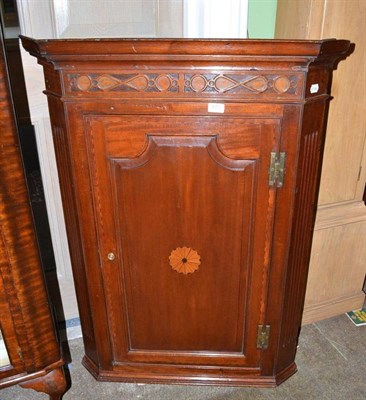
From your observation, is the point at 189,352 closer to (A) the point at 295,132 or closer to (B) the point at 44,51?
(A) the point at 295,132

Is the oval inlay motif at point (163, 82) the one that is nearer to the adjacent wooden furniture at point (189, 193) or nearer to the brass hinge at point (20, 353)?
the adjacent wooden furniture at point (189, 193)

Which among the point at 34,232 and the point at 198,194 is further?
the point at 198,194

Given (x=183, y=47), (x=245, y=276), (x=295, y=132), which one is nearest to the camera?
(x=183, y=47)

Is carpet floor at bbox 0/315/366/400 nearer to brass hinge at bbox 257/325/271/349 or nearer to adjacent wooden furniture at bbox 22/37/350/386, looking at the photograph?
adjacent wooden furniture at bbox 22/37/350/386

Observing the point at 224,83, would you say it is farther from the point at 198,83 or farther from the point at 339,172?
the point at 339,172

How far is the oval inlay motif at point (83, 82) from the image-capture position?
1.17m

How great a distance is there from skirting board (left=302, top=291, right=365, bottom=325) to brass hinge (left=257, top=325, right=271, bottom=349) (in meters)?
0.48

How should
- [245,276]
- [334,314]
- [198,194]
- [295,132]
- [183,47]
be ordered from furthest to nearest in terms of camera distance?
1. [334,314]
2. [245,276]
3. [198,194]
4. [295,132]
5. [183,47]

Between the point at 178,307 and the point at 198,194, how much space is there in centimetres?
45

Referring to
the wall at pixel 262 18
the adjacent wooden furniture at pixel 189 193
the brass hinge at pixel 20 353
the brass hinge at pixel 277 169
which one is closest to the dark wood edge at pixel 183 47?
the adjacent wooden furniture at pixel 189 193

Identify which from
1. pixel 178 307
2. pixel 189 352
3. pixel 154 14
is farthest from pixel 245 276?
pixel 154 14

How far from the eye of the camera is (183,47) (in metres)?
1.08

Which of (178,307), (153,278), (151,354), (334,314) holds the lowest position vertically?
(334,314)

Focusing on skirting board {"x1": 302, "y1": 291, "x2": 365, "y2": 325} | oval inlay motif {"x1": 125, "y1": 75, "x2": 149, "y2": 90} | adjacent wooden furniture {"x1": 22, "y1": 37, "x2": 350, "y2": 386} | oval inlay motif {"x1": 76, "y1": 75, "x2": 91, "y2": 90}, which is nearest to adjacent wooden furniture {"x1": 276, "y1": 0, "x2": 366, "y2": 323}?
skirting board {"x1": 302, "y1": 291, "x2": 365, "y2": 325}
